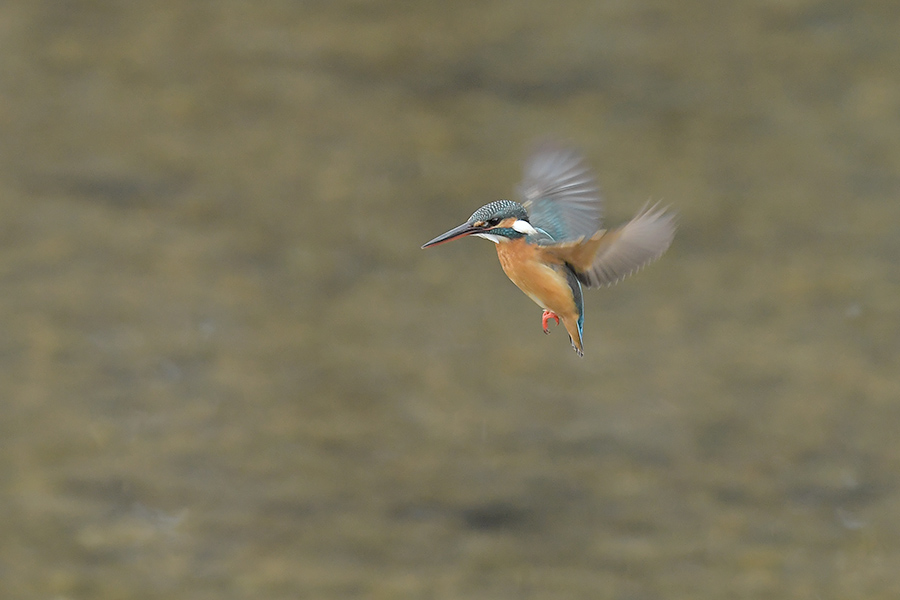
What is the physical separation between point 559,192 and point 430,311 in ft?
12.2

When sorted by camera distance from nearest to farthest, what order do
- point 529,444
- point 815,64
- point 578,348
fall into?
point 578,348, point 529,444, point 815,64

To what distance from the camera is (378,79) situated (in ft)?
16.1

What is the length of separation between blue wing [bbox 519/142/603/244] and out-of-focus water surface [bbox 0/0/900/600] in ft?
11.5

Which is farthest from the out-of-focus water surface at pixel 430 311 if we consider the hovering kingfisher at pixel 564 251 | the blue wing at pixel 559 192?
the hovering kingfisher at pixel 564 251

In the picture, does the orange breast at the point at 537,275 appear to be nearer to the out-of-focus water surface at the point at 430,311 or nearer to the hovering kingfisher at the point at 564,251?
the hovering kingfisher at the point at 564,251

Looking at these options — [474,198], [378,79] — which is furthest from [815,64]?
[378,79]

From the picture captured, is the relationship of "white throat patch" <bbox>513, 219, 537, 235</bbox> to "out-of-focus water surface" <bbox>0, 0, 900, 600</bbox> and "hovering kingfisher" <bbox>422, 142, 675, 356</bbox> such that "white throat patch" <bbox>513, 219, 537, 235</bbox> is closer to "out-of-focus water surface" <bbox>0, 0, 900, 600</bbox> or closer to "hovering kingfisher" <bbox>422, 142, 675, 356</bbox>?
"hovering kingfisher" <bbox>422, 142, 675, 356</bbox>

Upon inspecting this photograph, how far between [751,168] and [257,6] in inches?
92.7

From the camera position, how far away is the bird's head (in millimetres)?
813

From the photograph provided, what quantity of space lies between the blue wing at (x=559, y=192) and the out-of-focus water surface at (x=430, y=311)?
3491 mm

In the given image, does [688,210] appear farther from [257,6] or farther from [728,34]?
[257,6]

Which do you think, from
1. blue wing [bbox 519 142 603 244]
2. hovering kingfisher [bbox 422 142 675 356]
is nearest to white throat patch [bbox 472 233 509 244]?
hovering kingfisher [bbox 422 142 675 356]

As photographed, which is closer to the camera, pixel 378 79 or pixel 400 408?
pixel 400 408

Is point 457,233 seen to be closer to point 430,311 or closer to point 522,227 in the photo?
point 522,227
